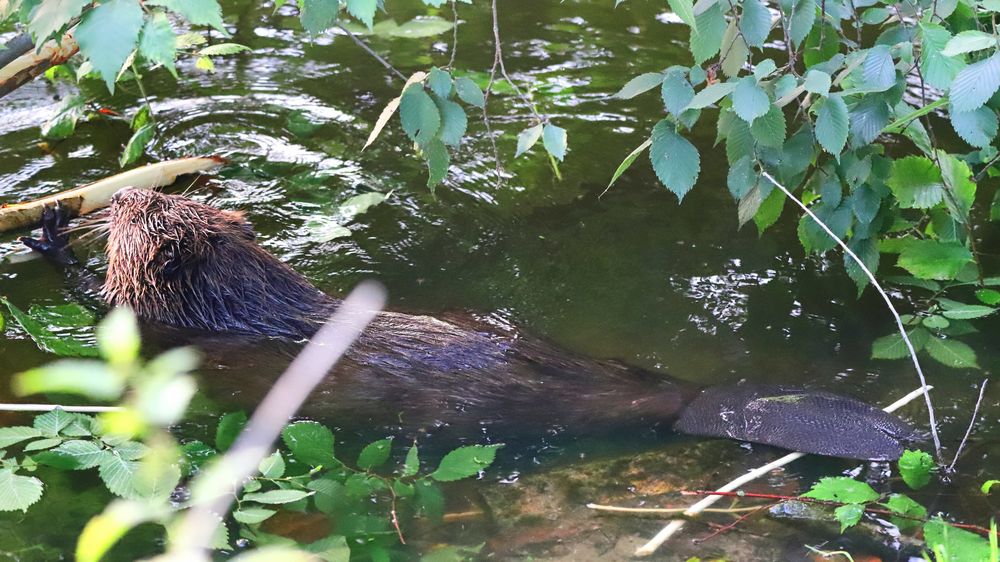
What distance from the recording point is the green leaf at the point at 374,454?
2789mm

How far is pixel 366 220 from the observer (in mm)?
4324

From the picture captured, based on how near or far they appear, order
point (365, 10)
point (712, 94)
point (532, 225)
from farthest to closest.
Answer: point (532, 225) < point (712, 94) < point (365, 10)

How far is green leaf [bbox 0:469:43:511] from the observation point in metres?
2.36

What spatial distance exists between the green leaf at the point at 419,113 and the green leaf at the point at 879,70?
4.02 feet

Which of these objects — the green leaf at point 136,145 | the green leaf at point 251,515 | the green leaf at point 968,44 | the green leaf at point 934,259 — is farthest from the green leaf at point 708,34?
→ the green leaf at point 136,145

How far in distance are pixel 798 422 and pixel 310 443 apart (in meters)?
1.48

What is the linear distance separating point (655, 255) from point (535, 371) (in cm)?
111

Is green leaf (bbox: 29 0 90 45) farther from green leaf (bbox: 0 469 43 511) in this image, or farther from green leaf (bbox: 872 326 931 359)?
green leaf (bbox: 872 326 931 359)

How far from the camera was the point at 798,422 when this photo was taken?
290cm

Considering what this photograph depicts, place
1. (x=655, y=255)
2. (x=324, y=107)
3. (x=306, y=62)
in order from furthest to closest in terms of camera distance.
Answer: (x=306, y=62), (x=324, y=107), (x=655, y=255)

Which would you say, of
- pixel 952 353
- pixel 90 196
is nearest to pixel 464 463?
pixel 952 353

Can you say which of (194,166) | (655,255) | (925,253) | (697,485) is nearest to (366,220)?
(194,166)

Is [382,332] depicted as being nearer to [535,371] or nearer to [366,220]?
[535,371]

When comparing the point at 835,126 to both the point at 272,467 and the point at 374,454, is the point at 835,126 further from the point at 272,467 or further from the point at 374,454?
the point at 272,467
